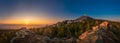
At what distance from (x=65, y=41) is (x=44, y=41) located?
1228cm

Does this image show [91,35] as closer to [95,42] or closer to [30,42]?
[95,42]

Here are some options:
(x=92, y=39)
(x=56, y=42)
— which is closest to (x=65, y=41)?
(x=56, y=42)

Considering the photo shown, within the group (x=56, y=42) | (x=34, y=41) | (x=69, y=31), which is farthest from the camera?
(x=69, y=31)

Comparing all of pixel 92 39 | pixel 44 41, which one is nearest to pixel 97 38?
pixel 92 39

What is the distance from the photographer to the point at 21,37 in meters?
75.1

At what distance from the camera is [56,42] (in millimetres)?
79438

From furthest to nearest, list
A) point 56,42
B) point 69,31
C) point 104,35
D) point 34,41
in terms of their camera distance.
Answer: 1. point 69,31
2. point 104,35
3. point 56,42
4. point 34,41

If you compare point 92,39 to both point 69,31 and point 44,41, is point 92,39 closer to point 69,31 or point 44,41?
point 44,41

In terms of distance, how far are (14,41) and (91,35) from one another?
27.5m

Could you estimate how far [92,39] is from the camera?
267ft

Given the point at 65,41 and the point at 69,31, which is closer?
the point at 65,41

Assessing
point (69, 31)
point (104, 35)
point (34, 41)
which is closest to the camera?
point (34, 41)

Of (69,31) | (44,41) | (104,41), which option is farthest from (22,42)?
(69,31)

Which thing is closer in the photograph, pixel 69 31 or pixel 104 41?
pixel 104 41
